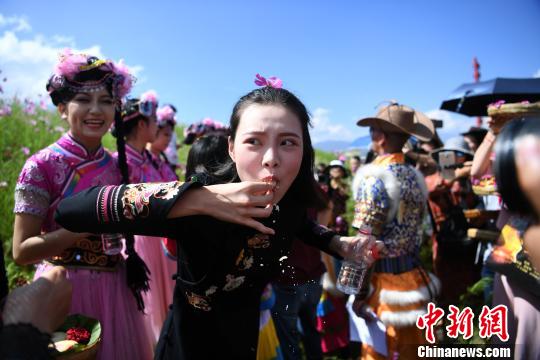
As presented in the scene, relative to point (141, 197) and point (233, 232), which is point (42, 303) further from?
point (233, 232)

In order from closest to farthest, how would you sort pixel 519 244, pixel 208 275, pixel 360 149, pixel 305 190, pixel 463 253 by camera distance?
pixel 208 275, pixel 305 190, pixel 519 244, pixel 463 253, pixel 360 149

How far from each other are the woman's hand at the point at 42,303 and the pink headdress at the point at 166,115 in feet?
11.8

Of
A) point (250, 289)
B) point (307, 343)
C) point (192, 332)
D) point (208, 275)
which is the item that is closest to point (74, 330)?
point (192, 332)

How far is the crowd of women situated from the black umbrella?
1.79 meters

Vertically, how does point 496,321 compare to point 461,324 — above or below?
above

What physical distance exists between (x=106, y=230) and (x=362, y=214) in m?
2.11

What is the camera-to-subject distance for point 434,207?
4871mm

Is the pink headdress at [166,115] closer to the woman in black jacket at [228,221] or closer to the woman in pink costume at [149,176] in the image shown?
the woman in pink costume at [149,176]

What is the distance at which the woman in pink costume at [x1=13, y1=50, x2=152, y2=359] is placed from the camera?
6.41 ft

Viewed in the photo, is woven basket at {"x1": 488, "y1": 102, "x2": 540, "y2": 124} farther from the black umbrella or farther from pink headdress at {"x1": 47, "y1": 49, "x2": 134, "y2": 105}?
pink headdress at {"x1": 47, "y1": 49, "x2": 134, "y2": 105}

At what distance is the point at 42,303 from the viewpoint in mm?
937

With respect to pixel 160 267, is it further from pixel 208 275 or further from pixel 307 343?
pixel 208 275

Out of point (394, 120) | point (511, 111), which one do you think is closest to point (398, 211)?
point (394, 120)

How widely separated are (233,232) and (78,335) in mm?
727
